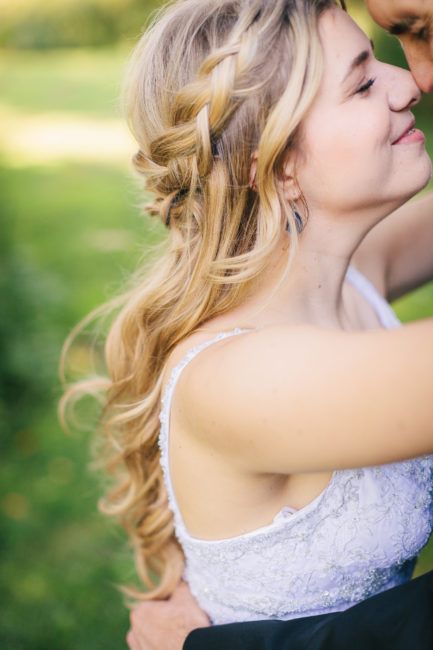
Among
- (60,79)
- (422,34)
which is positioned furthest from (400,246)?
(60,79)

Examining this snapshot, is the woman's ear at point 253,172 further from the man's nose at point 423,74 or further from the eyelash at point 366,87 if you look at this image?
the man's nose at point 423,74

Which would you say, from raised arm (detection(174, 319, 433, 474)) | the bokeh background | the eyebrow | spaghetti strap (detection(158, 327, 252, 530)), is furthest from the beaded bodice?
the bokeh background

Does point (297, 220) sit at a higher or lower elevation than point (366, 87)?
lower

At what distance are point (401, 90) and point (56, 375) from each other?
12.5 ft

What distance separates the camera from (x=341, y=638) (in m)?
1.48

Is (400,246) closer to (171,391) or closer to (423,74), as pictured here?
(423,74)

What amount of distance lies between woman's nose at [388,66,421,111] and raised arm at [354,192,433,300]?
688mm

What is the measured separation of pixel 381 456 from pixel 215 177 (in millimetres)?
904

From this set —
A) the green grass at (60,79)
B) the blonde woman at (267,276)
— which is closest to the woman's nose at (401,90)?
the blonde woman at (267,276)

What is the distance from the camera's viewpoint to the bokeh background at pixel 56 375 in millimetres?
3611

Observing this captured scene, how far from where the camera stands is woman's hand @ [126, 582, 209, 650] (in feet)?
6.88

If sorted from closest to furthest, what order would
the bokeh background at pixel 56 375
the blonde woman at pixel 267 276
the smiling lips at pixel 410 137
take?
1. the blonde woman at pixel 267 276
2. the smiling lips at pixel 410 137
3. the bokeh background at pixel 56 375

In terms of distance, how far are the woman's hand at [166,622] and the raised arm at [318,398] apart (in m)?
0.66

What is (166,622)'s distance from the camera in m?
2.16
